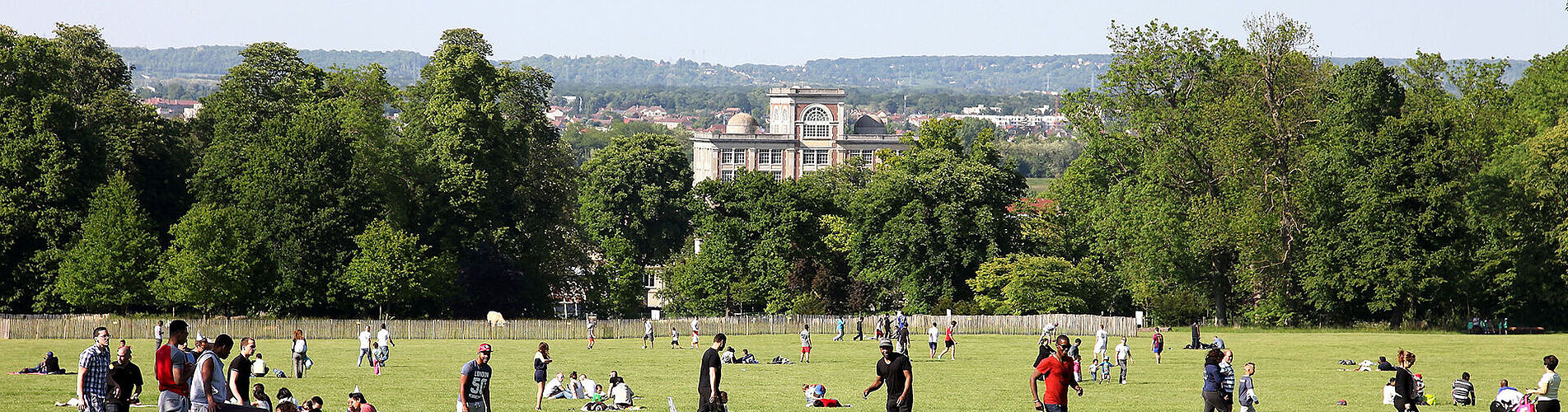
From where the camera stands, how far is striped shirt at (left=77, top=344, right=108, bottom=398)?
70.2 feet

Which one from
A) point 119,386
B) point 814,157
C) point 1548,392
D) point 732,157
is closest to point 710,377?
point 119,386

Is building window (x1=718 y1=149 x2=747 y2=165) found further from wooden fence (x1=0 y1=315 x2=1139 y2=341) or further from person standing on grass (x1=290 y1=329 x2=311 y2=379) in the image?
person standing on grass (x1=290 y1=329 x2=311 y2=379)

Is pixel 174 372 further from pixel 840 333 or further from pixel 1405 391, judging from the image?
pixel 840 333

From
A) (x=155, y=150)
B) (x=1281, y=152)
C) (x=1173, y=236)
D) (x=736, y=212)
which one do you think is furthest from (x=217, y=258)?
(x=1281, y=152)

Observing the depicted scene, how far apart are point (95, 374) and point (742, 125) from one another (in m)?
166

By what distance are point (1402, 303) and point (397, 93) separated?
1691 inches

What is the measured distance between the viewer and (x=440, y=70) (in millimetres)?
70000

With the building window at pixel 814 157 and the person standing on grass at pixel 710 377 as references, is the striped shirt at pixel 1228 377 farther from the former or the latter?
the building window at pixel 814 157

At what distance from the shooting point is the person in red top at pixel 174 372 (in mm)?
19375

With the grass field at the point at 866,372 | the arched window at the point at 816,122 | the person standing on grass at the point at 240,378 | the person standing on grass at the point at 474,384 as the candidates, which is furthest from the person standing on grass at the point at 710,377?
the arched window at the point at 816,122

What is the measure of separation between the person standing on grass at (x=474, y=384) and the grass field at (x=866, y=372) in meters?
6.99

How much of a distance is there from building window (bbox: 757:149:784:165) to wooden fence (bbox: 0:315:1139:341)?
11365cm

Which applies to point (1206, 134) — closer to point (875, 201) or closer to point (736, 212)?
point (875, 201)

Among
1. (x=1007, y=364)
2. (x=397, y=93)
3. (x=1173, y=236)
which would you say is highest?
(x=397, y=93)
